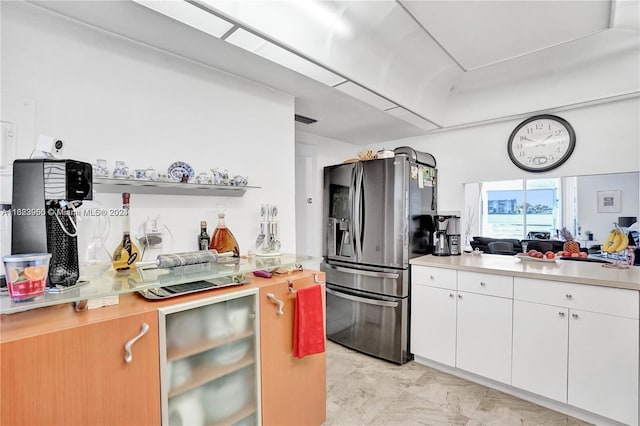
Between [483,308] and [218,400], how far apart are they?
202 centimetres

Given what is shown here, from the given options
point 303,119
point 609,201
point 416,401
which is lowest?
point 416,401

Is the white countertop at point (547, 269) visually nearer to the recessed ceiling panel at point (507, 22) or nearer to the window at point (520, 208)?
the window at point (520, 208)

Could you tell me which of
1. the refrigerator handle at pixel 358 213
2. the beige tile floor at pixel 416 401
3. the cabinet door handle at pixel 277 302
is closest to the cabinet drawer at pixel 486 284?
the beige tile floor at pixel 416 401

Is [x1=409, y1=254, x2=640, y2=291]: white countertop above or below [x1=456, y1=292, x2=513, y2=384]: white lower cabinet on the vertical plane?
above

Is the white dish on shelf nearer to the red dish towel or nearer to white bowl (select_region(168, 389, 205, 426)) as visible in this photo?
the red dish towel

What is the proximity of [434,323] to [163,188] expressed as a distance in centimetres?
239

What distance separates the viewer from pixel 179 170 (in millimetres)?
1729

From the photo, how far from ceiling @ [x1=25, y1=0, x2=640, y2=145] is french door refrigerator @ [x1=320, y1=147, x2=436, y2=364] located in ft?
1.81

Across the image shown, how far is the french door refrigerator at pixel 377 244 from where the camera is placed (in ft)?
9.09

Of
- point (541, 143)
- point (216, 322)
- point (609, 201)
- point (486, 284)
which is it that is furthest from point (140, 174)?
point (609, 201)

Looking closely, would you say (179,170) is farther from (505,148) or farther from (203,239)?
(505,148)

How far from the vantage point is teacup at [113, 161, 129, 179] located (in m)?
1.49

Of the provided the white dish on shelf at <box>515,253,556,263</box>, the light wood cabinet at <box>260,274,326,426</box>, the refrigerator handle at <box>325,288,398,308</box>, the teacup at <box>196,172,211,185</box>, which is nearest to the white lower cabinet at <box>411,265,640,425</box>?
the refrigerator handle at <box>325,288,398,308</box>

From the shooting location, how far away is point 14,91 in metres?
1.29
